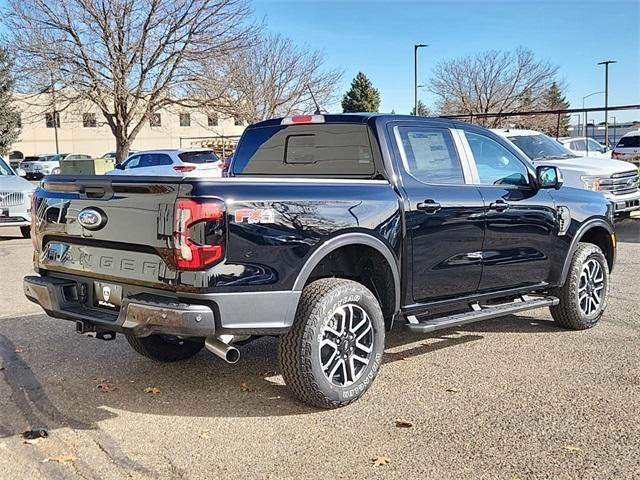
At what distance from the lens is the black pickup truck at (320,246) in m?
3.81

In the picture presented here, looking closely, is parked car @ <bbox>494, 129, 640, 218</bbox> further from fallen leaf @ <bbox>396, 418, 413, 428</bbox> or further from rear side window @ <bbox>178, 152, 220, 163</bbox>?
rear side window @ <bbox>178, 152, 220, 163</bbox>

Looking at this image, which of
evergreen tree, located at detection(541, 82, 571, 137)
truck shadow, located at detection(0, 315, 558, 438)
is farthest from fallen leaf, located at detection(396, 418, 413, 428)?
evergreen tree, located at detection(541, 82, 571, 137)

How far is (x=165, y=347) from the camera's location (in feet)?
17.3

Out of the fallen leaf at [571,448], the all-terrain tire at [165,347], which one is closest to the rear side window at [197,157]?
the all-terrain tire at [165,347]

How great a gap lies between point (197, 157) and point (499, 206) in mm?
17652

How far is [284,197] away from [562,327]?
3.43 m

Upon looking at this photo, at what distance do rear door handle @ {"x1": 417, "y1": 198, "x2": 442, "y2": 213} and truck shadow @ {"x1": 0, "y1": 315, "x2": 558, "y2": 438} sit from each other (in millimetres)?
1257

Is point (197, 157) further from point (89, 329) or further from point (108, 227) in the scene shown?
point (108, 227)

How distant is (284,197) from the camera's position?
13.3 feet

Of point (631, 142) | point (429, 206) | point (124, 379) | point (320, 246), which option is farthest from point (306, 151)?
point (631, 142)

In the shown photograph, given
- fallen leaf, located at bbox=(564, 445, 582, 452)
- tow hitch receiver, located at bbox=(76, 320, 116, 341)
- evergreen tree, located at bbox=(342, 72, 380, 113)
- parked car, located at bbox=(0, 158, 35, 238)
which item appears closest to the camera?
fallen leaf, located at bbox=(564, 445, 582, 452)

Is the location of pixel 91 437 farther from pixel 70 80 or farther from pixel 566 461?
pixel 70 80

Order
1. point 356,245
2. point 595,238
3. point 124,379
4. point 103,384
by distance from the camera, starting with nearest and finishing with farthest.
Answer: point 356,245 → point 103,384 → point 124,379 → point 595,238

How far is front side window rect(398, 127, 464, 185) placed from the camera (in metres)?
4.98
